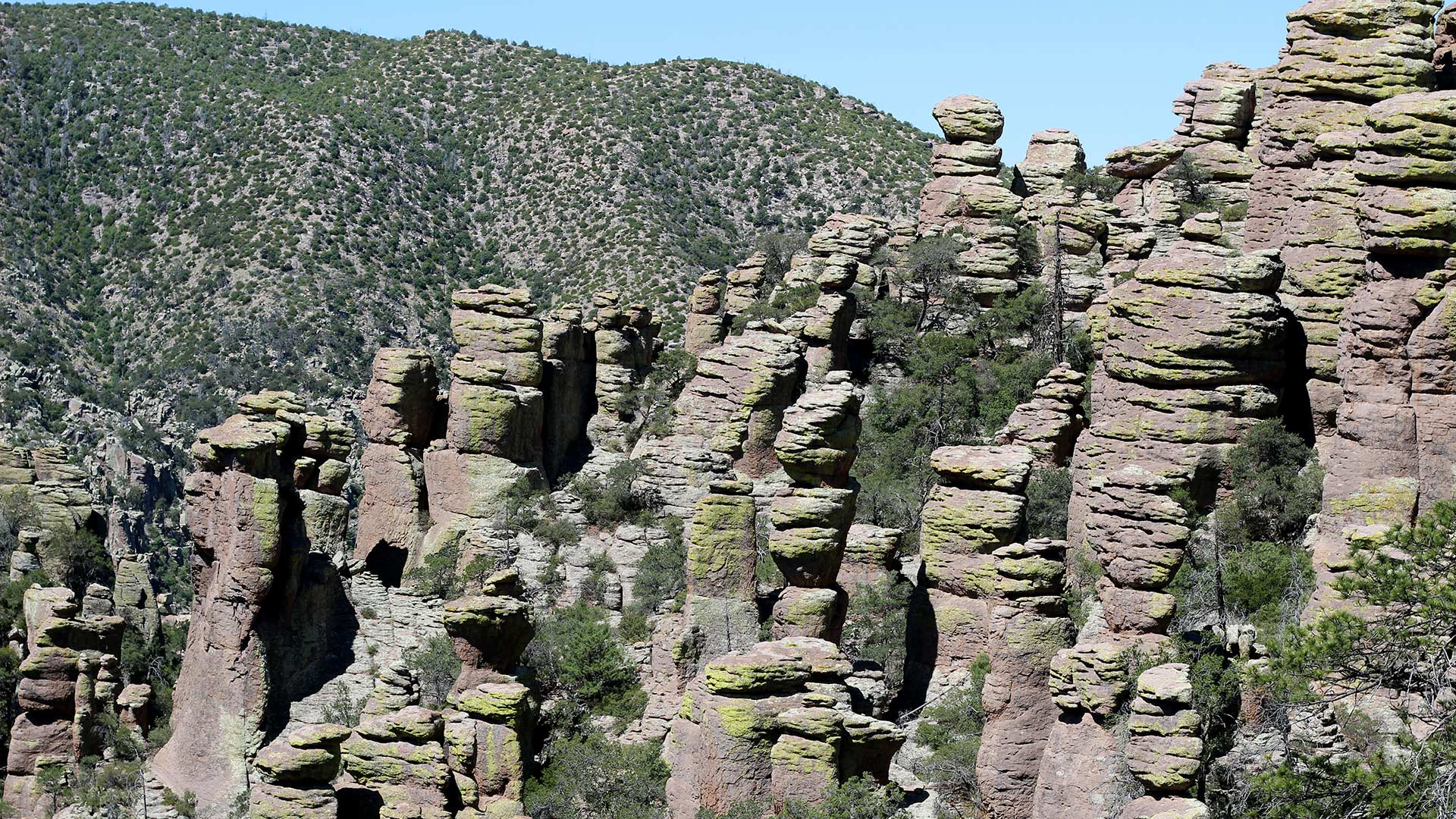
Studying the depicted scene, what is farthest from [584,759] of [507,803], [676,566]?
[676,566]

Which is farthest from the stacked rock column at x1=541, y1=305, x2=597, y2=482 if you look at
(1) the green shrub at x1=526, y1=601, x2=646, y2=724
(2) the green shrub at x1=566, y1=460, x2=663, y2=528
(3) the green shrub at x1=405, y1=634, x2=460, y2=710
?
(3) the green shrub at x1=405, y1=634, x2=460, y2=710

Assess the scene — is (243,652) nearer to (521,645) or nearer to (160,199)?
(521,645)

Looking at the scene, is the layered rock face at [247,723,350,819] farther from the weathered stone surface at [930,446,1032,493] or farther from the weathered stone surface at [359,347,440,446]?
the weathered stone surface at [359,347,440,446]

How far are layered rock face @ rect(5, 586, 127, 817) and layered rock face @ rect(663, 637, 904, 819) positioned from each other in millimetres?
18087

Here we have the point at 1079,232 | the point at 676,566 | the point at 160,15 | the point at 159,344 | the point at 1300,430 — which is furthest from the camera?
the point at 160,15

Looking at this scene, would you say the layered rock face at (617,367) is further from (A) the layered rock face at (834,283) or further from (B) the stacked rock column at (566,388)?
(A) the layered rock face at (834,283)

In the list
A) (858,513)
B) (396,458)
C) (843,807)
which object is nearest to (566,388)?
(396,458)

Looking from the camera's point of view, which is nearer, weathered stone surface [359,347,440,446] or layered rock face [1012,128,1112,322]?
weathered stone surface [359,347,440,446]

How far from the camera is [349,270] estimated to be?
118m

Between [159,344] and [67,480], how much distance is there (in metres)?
46.8

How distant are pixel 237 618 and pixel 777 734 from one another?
15534 mm

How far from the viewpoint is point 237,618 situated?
48.0 meters

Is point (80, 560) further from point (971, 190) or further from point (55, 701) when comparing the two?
point (971, 190)

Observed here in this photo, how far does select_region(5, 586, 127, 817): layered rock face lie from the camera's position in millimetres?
49719
